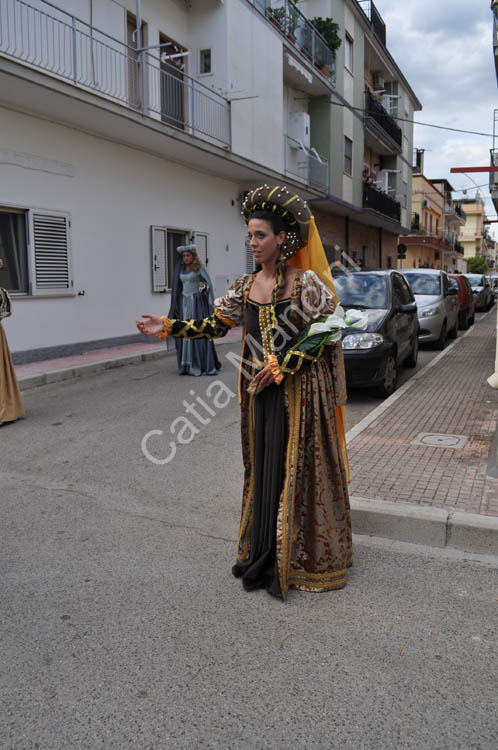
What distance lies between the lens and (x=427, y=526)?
3977 millimetres

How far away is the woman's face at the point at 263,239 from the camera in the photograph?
3.18 metres

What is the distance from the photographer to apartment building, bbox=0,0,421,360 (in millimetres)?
10922

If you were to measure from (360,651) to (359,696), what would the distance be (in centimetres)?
32

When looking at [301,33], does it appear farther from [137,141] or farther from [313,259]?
[313,259]

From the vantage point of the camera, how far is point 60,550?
12.7ft

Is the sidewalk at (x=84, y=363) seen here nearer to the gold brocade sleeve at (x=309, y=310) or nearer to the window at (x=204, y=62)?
the gold brocade sleeve at (x=309, y=310)

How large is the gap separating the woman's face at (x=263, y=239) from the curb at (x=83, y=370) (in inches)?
275

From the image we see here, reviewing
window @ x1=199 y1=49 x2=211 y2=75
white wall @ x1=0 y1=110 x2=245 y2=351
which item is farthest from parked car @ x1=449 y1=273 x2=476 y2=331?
window @ x1=199 y1=49 x2=211 y2=75

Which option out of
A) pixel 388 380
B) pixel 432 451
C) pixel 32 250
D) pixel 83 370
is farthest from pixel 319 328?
pixel 32 250

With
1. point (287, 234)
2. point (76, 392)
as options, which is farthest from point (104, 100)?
point (287, 234)

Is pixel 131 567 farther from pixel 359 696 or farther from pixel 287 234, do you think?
pixel 287 234

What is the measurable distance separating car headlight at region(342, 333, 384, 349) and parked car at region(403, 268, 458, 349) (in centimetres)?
536

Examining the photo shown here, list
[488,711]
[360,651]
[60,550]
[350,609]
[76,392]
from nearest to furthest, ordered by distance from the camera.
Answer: [488,711] → [360,651] → [350,609] → [60,550] → [76,392]

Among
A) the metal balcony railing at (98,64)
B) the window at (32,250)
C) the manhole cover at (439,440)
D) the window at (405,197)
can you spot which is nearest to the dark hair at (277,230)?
the manhole cover at (439,440)
